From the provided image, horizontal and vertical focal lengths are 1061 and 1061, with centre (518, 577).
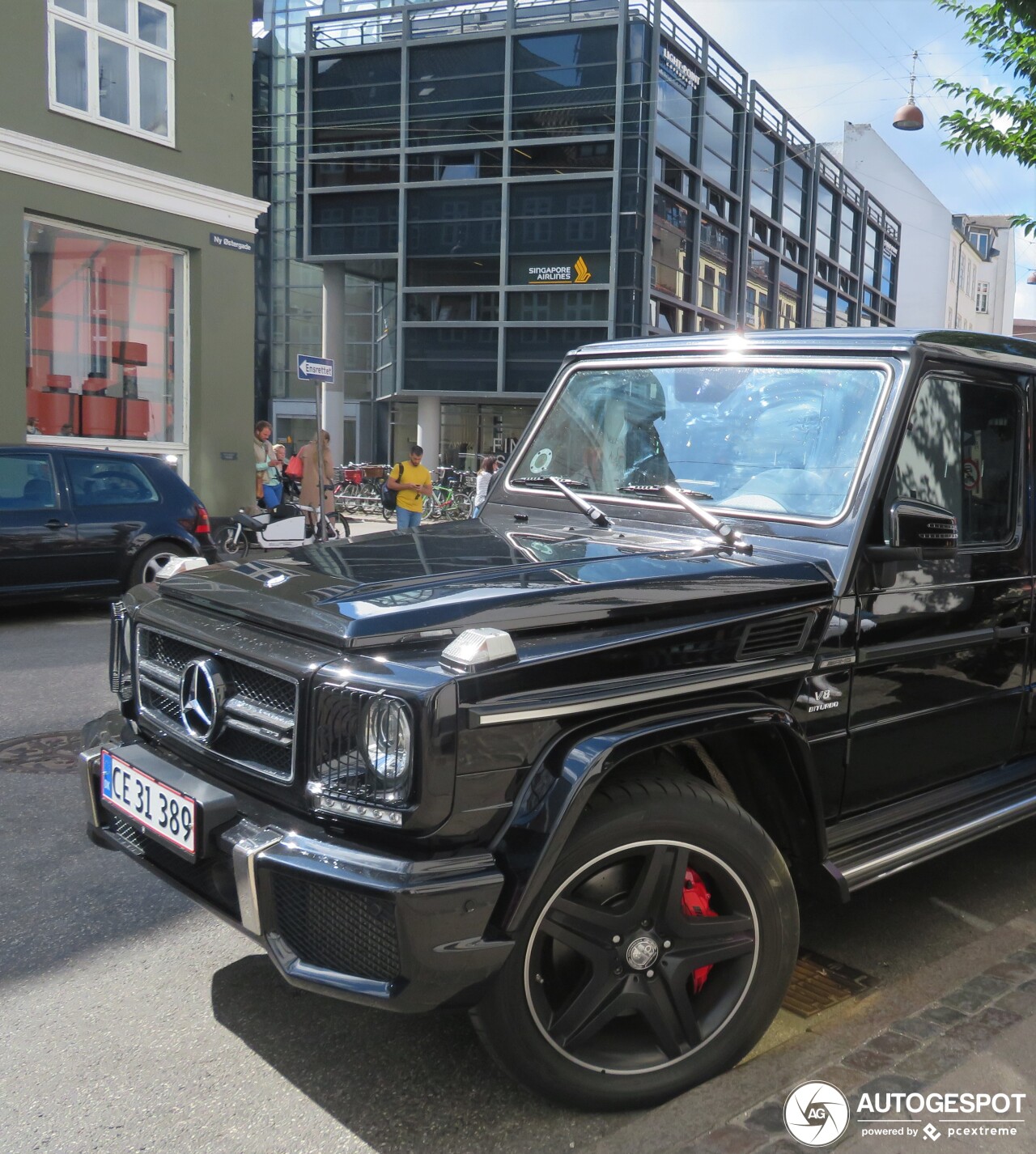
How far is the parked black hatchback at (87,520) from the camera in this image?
9281mm

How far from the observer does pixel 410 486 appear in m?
14.6

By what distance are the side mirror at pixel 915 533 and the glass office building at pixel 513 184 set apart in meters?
A: 28.2

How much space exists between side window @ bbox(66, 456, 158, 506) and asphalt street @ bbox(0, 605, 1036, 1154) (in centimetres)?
609

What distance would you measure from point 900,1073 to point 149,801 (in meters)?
2.04

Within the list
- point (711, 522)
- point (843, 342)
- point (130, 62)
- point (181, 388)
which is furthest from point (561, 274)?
point (711, 522)

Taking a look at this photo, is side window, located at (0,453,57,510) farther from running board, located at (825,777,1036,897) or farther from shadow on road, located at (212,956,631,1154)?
running board, located at (825,777,1036,897)

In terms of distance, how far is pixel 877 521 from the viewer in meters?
3.08

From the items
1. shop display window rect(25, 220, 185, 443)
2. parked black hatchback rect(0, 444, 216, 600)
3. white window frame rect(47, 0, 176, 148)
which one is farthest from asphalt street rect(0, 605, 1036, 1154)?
white window frame rect(47, 0, 176, 148)

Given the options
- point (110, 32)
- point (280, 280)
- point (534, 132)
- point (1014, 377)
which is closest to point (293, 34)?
point (280, 280)

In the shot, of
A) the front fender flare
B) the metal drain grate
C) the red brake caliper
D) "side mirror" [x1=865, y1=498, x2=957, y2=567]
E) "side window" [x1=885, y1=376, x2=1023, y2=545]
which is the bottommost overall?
the metal drain grate

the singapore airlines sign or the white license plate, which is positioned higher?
the singapore airlines sign

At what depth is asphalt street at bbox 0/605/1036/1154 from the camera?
97.6 inches

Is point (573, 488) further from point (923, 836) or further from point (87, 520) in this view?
point (87, 520)

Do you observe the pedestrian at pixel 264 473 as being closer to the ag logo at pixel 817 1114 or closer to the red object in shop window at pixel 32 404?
the red object in shop window at pixel 32 404
